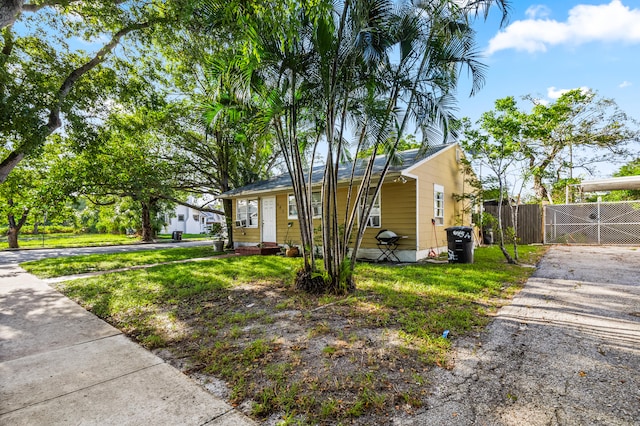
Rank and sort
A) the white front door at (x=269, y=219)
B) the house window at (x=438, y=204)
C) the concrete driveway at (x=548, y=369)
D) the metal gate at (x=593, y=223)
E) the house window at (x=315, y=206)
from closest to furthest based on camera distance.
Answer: the concrete driveway at (x=548, y=369) → the house window at (x=438, y=204) → the house window at (x=315, y=206) → the metal gate at (x=593, y=223) → the white front door at (x=269, y=219)

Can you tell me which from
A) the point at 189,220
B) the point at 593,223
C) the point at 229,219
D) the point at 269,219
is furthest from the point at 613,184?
the point at 189,220

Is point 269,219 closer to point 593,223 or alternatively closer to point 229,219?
point 229,219

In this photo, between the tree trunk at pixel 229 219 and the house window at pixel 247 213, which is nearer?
the house window at pixel 247 213

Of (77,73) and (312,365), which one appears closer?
(312,365)

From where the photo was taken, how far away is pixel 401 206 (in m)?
9.42

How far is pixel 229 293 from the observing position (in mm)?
5555

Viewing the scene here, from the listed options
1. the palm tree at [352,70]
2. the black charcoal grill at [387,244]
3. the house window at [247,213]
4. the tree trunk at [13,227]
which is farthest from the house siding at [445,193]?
the tree trunk at [13,227]

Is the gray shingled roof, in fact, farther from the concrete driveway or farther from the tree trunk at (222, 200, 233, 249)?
the concrete driveway

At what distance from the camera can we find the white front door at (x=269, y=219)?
12664 mm

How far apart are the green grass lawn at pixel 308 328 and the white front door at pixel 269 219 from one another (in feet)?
18.2

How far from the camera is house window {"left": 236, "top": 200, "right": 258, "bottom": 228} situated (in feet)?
44.4

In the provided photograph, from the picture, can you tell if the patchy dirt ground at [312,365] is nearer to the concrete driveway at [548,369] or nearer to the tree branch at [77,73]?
the concrete driveway at [548,369]

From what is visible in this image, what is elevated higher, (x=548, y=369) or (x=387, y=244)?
(x=387, y=244)

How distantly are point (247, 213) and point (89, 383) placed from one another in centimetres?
1147
